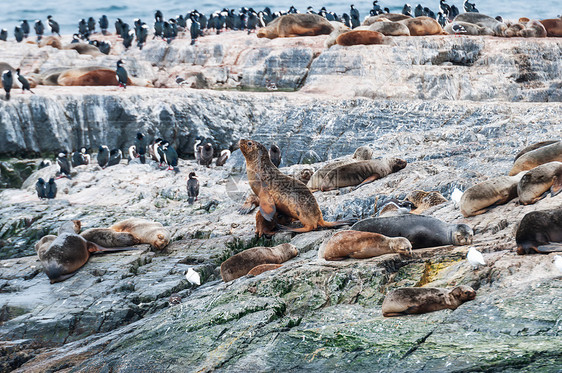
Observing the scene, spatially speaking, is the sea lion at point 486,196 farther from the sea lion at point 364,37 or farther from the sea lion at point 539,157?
the sea lion at point 364,37

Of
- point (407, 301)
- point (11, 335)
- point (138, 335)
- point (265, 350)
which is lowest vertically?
point (11, 335)

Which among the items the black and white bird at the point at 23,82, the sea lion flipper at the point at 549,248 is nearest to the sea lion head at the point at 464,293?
the sea lion flipper at the point at 549,248

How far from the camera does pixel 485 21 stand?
2575cm

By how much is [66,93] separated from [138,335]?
16704 millimetres

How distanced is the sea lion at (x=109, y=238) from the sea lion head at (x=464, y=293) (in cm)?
642

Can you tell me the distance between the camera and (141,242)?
33.6 feet

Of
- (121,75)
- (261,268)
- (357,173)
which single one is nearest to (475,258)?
(261,268)

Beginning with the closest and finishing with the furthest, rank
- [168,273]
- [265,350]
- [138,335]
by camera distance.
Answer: [265,350], [138,335], [168,273]

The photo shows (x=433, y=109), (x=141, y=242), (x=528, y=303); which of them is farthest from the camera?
(x=433, y=109)

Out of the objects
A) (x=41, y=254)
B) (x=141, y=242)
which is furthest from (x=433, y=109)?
(x=41, y=254)

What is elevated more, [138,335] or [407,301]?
[407,301]

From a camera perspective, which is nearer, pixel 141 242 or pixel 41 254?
pixel 41 254

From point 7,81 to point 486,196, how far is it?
16636mm

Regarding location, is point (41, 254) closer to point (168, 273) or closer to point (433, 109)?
point (168, 273)
